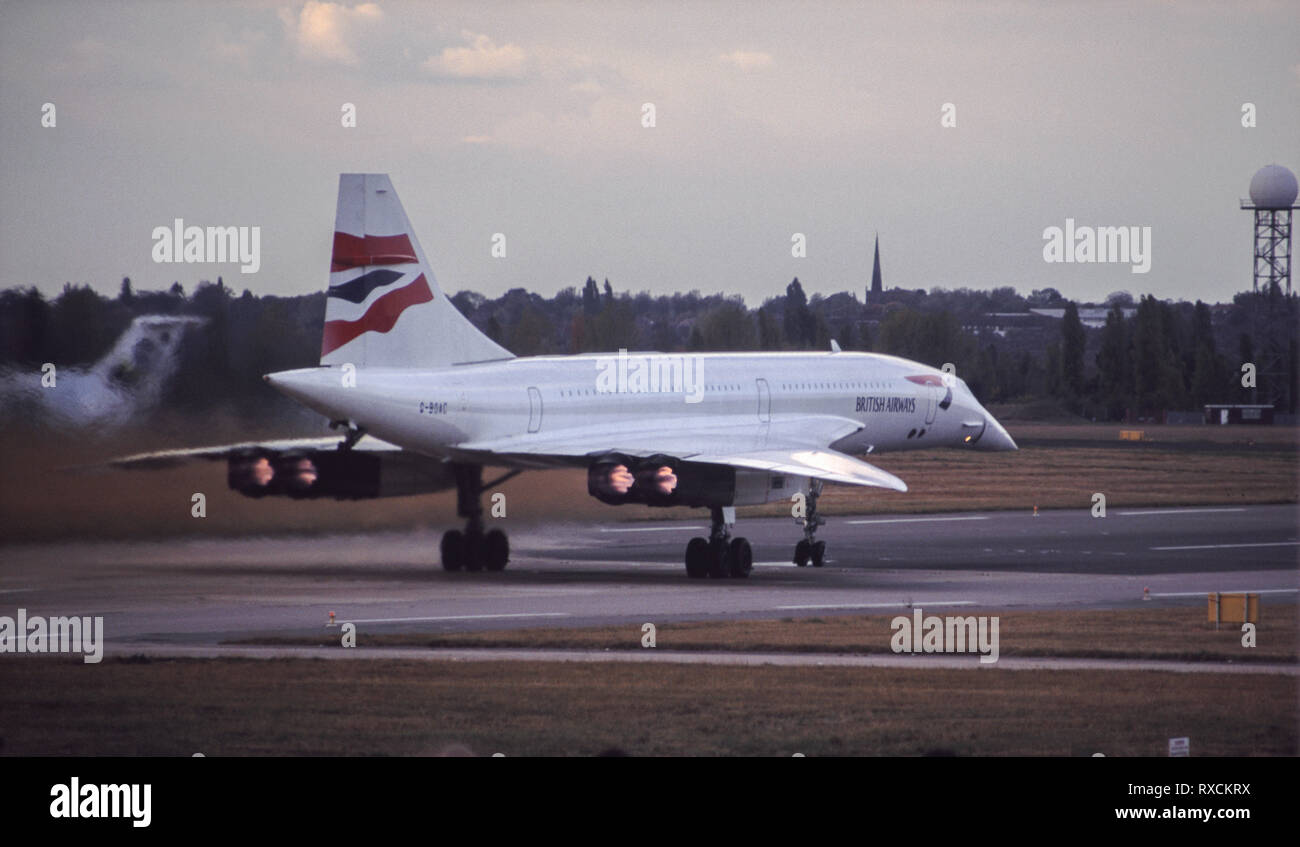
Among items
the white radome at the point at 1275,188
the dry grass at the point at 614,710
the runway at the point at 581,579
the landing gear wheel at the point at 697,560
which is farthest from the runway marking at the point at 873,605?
the white radome at the point at 1275,188

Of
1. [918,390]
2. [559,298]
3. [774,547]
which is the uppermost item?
[559,298]

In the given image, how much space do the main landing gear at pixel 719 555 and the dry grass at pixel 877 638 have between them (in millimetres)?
5954

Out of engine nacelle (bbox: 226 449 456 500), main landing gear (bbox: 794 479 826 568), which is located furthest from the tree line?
main landing gear (bbox: 794 479 826 568)

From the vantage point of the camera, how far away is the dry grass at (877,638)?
66.0 ft

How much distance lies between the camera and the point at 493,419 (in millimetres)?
27672

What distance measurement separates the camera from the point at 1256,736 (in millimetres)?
14414

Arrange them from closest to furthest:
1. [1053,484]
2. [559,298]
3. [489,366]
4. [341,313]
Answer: [341,313], [489,366], [1053,484], [559,298]

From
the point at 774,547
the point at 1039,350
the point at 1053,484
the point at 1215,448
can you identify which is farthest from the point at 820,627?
the point at 1039,350

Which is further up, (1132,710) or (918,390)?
(918,390)

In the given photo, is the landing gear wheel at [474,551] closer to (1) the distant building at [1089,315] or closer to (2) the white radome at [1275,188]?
(2) the white radome at [1275,188]

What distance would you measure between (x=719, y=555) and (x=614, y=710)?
1370 cm

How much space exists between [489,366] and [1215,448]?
45.4m

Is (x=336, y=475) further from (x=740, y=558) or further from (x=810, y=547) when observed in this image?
(x=810, y=547)
